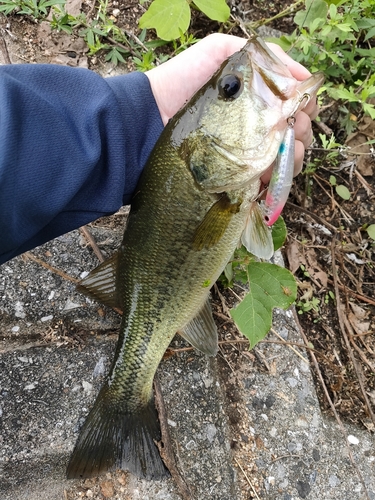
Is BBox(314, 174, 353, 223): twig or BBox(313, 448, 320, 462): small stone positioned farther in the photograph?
BBox(314, 174, 353, 223): twig

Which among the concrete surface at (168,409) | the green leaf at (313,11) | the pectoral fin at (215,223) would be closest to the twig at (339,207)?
the green leaf at (313,11)

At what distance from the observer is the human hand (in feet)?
7.54

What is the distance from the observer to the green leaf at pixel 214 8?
2887 millimetres

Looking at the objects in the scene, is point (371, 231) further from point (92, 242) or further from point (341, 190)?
point (92, 242)

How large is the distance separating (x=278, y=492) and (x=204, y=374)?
73 cm

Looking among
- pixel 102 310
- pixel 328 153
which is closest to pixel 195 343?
pixel 102 310

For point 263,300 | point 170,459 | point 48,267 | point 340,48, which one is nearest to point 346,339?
point 263,300

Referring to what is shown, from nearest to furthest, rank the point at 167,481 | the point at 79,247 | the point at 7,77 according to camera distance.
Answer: the point at 7,77 < the point at 167,481 < the point at 79,247

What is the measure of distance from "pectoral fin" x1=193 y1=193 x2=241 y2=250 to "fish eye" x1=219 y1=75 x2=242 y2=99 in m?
0.46

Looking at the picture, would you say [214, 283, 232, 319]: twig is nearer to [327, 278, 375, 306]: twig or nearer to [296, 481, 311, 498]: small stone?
[327, 278, 375, 306]: twig

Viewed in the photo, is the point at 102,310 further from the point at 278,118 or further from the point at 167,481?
the point at 278,118

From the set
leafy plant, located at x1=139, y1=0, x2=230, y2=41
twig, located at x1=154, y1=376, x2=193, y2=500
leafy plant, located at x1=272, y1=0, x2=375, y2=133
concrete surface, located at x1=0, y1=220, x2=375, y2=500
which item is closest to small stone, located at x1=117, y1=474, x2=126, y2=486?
concrete surface, located at x1=0, y1=220, x2=375, y2=500

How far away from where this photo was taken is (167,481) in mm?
2279

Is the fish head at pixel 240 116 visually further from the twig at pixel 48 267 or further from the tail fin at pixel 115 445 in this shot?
the tail fin at pixel 115 445
